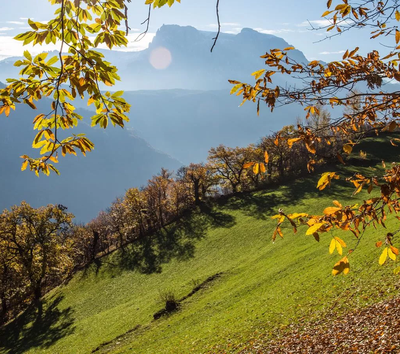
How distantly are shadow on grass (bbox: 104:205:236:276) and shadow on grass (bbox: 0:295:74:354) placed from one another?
30.1 feet

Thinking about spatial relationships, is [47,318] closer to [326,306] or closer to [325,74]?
[326,306]

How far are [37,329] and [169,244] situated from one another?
780 inches

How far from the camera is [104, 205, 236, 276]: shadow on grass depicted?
40.7m

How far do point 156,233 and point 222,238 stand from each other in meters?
15.1

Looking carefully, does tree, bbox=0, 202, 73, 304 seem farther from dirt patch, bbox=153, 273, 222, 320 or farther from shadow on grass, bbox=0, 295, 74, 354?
dirt patch, bbox=153, 273, 222, 320

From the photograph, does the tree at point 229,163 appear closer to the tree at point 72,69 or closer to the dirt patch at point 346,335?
the dirt patch at point 346,335

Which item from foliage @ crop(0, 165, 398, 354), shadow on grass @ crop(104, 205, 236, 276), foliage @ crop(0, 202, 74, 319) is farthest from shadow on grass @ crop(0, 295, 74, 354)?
shadow on grass @ crop(104, 205, 236, 276)

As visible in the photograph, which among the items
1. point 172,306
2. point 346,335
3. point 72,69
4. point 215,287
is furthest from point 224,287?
point 72,69

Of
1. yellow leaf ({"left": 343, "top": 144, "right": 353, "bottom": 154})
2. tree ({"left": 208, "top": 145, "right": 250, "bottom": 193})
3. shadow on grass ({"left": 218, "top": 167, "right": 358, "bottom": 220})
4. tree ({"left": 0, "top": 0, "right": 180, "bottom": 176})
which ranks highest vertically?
tree ({"left": 0, "top": 0, "right": 180, "bottom": 176})

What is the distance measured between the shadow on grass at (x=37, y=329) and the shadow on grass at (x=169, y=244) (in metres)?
9.17

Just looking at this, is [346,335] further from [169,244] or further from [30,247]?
[30,247]

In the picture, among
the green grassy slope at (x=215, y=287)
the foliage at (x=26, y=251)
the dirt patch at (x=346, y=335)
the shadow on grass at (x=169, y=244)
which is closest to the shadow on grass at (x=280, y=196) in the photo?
the green grassy slope at (x=215, y=287)

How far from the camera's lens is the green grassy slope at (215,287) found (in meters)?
14.0

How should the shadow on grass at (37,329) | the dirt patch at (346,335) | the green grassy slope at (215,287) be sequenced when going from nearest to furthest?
the dirt patch at (346,335), the green grassy slope at (215,287), the shadow on grass at (37,329)
